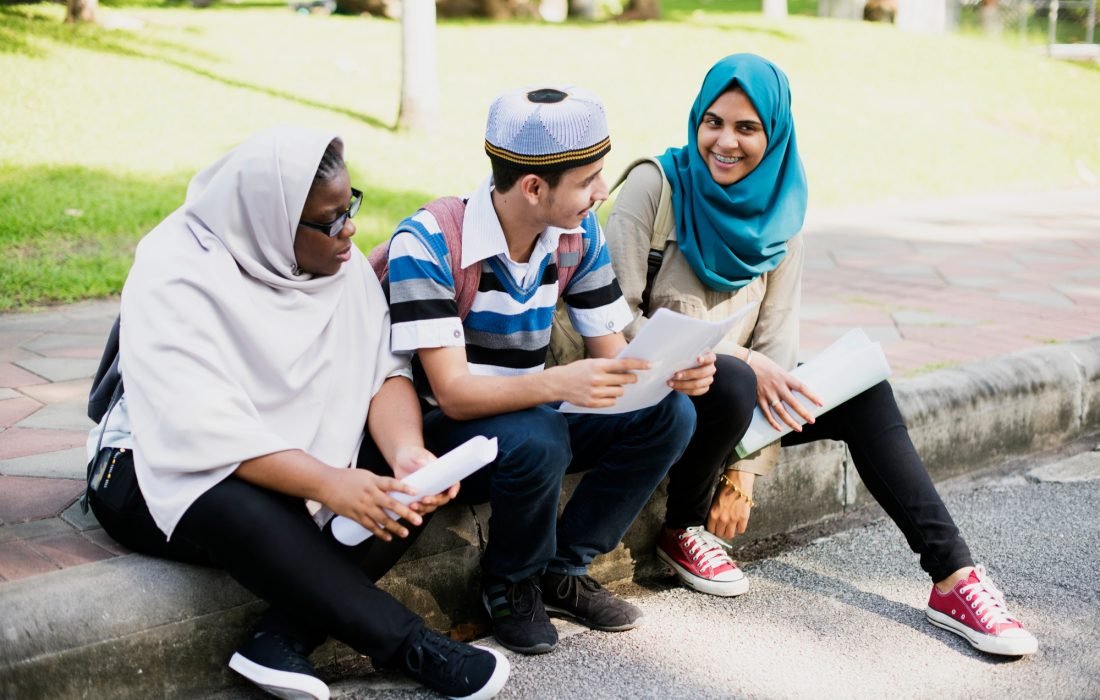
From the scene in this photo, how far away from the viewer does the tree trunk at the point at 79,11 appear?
37.3 feet

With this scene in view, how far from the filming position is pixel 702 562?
3.15 metres

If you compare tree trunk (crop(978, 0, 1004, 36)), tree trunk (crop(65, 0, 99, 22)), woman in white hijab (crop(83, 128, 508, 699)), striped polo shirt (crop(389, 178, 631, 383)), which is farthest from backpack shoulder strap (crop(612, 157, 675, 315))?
tree trunk (crop(978, 0, 1004, 36))

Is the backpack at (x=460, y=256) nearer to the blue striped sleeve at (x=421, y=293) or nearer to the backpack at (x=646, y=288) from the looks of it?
the blue striped sleeve at (x=421, y=293)

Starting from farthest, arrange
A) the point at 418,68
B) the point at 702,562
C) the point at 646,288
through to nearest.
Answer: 1. the point at 418,68
2. the point at 646,288
3. the point at 702,562

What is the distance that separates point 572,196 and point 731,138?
688mm

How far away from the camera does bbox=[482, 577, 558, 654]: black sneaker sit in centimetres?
274

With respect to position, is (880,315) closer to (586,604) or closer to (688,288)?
(688,288)

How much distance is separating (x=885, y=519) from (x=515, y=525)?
1.60 meters

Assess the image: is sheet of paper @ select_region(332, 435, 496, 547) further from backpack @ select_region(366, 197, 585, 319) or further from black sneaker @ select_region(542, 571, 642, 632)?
black sneaker @ select_region(542, 571, 642, 632)

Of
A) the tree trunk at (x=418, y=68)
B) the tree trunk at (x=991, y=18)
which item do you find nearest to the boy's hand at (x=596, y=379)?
the tree trunk at (x=418, y=68)

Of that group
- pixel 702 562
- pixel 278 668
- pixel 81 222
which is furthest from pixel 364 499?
pixel 81 222

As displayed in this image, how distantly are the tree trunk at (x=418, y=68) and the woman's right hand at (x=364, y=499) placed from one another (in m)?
6.74

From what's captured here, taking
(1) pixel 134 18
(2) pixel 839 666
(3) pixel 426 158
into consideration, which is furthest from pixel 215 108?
(2) pixel 839 666

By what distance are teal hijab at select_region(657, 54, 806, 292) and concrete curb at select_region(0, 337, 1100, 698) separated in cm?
70
